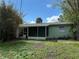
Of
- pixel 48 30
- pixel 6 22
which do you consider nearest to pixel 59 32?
pixel 48 30

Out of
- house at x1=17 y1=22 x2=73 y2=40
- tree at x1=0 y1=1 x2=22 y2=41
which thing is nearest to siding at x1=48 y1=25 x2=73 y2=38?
house at x1=17 y1=22 x2=73 y2=40

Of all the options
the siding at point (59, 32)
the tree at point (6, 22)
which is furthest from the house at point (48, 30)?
the tree at point (6, 22)

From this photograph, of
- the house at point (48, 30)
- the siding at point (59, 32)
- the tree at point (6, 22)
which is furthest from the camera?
the house at point (48, 30)

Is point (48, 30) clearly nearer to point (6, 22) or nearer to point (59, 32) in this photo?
point (59, 32)

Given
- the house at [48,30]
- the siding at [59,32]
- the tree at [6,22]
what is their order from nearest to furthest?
the tree at [6,22], the siding at [59,32], the house at [48,30]

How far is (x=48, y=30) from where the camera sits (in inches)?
1224

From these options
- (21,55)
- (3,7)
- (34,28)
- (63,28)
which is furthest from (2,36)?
(21,55)

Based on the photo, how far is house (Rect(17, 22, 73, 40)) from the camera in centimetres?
2933

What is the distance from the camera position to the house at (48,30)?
96.2 ft

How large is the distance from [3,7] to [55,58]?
15.9 metres

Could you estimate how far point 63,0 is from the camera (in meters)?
29.5

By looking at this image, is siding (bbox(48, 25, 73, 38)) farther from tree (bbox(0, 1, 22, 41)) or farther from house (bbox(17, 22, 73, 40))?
tree (bbox(0, 1, 22, 41))

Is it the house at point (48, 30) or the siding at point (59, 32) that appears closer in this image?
the siding at point (59, 32)

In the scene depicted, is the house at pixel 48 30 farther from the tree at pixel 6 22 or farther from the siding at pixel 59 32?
the tree at pixel 6 22
